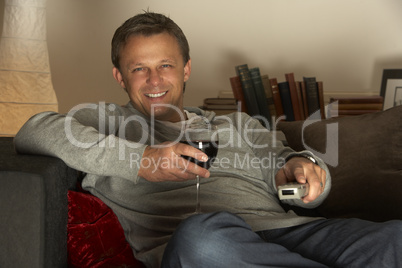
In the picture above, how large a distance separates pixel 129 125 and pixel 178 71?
12.2 inches

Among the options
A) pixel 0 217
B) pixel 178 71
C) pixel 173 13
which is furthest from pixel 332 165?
pixel 173 13

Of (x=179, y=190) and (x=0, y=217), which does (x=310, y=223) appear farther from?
(x=0, y=217)

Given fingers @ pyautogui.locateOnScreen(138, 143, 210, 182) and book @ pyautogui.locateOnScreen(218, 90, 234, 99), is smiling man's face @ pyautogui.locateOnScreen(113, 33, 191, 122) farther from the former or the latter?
book @ pyautogui.locateOnScreen(218, 90, 234, 99)

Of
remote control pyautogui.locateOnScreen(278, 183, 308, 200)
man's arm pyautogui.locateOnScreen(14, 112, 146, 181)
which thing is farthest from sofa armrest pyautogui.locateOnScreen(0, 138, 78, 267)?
remote control pyautogui.locateOnScreen(278, 183, 308, 200)

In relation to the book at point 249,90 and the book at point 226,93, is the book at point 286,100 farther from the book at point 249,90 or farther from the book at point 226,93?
the book at point 226,93

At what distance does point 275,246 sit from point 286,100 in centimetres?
180

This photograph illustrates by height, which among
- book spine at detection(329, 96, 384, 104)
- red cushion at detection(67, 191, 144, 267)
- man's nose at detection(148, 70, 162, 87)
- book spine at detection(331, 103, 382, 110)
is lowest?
red cushion at detection(67, 191, 144, 267)

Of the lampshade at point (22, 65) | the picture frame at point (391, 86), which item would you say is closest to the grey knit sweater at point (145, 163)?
the lampshade at point (22, 65)

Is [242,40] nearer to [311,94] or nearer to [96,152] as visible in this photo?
[311,94]

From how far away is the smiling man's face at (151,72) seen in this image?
1809mm

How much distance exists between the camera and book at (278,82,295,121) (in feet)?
9.40

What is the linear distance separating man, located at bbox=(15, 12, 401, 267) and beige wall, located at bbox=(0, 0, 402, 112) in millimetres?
1056

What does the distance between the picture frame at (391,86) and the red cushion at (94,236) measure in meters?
2.01

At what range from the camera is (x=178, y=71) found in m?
1.91
